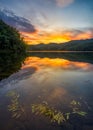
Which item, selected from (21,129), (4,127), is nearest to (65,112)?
(21,129)

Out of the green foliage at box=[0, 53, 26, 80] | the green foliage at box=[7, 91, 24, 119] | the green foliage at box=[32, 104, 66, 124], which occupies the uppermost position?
the green foliage at box=[32, 104, 66, 124]

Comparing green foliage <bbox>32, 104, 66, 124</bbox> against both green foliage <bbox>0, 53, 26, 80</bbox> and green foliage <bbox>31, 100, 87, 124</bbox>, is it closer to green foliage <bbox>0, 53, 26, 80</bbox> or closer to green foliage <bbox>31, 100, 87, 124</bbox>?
green foliage <bbox>31, 100, 87, 124</bbox>

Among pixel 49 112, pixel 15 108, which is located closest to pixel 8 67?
pixel 15 108

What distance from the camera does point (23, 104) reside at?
960 centimetres

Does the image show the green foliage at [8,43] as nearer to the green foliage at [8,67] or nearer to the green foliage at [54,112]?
the green foliage at [8,67]

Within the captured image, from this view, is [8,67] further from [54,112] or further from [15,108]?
[54,112]

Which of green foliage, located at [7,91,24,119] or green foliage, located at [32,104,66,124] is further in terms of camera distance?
green foliage, located at [7,91,24,119]

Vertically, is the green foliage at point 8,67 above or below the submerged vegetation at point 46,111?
below

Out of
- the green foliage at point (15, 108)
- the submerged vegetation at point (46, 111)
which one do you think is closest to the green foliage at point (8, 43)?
the green foliage at point (15, 108)

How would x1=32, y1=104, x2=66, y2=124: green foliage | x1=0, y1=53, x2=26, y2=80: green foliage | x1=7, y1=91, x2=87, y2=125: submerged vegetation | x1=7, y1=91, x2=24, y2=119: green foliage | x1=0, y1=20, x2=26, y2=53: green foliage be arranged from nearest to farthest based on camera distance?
x1=32, y1=104, x2=66, y2=124: green foliage → x1=7, y1=91, x2=87, y2=125: submerged vegetation → x1=7, y1=91, x2=24, y2=119: green foliage → x1=0, y1=53, x2=26, y2=80: green foliage → x1=0, y1=20, x2=26, y2=53: green foliage

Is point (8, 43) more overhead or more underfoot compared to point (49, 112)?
more overhead

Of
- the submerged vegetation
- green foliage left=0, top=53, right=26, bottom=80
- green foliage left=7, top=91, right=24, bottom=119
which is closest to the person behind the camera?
the submerged vegetation

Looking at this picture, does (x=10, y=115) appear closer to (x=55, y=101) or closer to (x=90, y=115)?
(x=55, y=101)

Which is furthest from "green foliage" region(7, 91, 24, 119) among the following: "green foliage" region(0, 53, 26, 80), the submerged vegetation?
"green foliage" region(0, 53, 26, 80)
